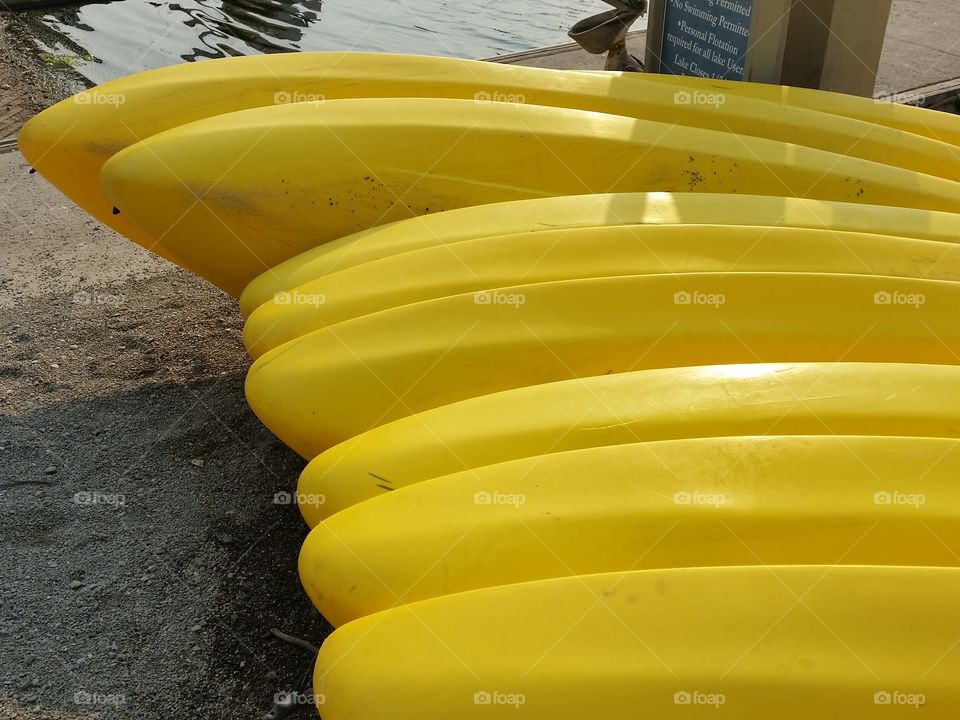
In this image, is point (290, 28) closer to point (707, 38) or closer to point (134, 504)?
point (707, 38)

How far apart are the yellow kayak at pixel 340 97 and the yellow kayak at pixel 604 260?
34.9 inches

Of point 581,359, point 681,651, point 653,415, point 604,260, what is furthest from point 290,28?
point 681,651

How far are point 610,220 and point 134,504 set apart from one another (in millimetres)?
1775

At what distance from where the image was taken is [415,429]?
216 centimetres

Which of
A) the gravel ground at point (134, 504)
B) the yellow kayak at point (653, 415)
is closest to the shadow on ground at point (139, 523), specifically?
the gravel ground at point (134, 504)

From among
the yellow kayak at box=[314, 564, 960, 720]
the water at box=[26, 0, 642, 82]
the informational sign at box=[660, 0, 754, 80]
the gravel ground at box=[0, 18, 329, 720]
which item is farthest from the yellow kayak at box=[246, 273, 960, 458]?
the water at box=[26, 0, 642, 82]

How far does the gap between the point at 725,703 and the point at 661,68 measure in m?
4.29

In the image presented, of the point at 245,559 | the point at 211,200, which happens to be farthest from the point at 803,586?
the point at 211,200

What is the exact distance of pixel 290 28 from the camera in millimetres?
8102

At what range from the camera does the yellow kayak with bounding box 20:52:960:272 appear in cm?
317

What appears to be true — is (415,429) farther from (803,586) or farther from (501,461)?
(803,586)

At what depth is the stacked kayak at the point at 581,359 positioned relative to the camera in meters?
1.55

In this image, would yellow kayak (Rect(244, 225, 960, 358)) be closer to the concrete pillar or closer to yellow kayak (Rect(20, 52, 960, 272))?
yellow kayak (Rect(20, 52, 960, 272))

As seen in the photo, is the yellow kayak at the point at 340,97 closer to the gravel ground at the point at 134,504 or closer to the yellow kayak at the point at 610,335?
the gravel ground at the point at 134,504
